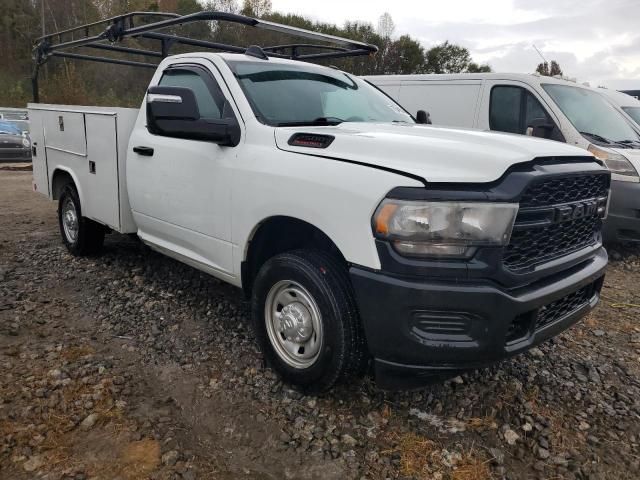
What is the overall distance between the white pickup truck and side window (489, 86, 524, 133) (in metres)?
3.21

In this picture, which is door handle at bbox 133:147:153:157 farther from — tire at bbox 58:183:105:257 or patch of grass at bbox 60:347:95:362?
patch of grass at bbox 60:347:95:362

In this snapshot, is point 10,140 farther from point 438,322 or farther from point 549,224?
point 549,224

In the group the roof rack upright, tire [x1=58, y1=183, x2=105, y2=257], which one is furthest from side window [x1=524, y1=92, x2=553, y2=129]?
tire [x1=58, y1=183, x2=105, y2=257]

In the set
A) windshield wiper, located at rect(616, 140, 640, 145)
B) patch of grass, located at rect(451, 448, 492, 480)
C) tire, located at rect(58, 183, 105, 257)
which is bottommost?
patch of grass, located at rect(451, 448, 492, 480)

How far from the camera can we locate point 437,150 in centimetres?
247

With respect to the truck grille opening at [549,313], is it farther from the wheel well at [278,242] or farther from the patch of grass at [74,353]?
the patch of grass at [74,353]

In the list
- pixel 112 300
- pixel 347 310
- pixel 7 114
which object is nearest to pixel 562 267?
pixel 347 310

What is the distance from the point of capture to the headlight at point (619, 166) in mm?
5750

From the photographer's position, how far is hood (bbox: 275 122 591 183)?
7.66 ft

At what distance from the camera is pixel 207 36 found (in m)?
21.1

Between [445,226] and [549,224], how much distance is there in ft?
1.94

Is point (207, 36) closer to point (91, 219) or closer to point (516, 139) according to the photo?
point (91, 219)

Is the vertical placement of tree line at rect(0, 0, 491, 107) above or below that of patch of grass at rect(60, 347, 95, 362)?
above

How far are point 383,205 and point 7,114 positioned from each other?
17106 millimetres
